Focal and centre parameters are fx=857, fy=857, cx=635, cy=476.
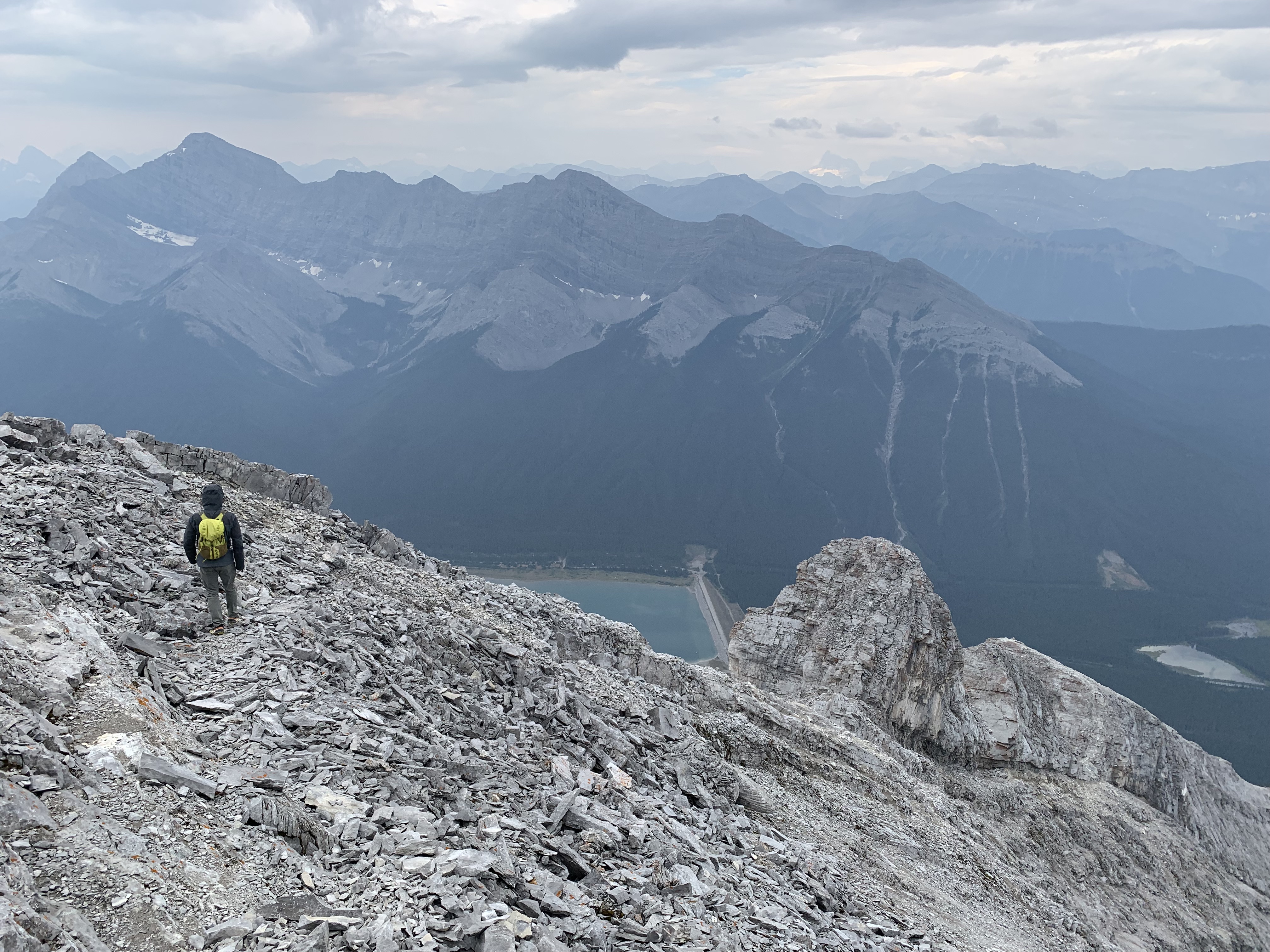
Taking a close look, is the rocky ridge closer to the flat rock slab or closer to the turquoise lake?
the flat rock slab

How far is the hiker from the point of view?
59.6 ft

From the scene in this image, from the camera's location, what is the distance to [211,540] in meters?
18.1

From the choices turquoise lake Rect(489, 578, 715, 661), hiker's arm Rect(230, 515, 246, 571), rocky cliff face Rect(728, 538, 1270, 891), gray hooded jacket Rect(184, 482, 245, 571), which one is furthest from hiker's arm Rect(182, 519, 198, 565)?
turquoise lake Rect(489, 578, 715, 661)

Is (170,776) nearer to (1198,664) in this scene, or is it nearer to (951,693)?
(951,693)

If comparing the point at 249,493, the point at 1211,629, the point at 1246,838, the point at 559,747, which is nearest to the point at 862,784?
the point at 559,747

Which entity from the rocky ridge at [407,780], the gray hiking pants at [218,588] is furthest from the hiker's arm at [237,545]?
the rocky ridge at [407,780]

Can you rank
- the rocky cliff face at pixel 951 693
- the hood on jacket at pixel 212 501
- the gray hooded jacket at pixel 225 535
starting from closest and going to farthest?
the gray hooded jacket at pixel 225 535 < the hood on jacket at pixel 212 501 < the rocky cliff face at pixel 951 693

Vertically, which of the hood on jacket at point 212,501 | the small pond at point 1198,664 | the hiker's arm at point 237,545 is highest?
the hood on jacket at point 212,501

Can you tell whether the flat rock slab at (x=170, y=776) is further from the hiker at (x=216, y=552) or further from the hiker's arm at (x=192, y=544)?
the hiker's arm at (x=192, y=544)

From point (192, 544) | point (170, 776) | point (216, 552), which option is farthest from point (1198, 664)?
point (170, 776)

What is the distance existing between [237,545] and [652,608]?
135 m

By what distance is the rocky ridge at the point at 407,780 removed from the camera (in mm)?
11391

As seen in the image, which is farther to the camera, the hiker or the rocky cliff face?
the rocky cliff face

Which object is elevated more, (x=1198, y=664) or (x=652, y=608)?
(x=652, y=608)
